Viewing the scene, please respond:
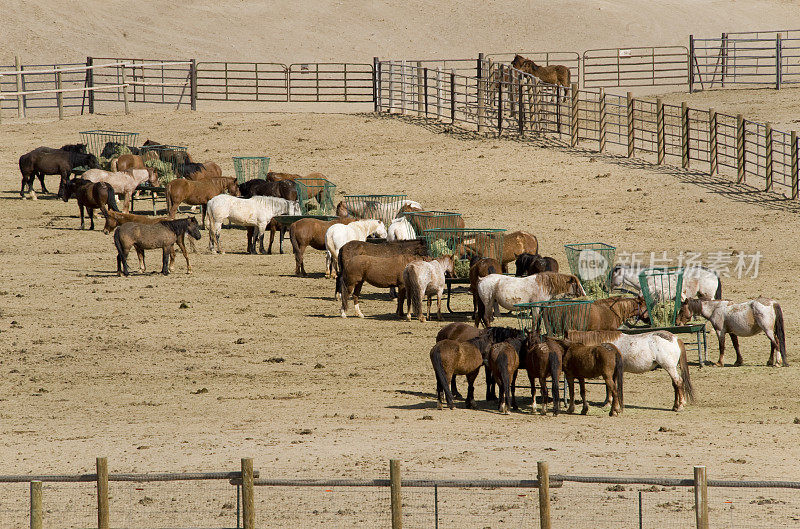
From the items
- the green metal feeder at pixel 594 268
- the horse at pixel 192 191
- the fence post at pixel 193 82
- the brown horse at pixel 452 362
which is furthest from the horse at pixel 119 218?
the fence post at pixel 193 82

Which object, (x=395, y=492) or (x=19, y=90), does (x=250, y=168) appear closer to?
(x=19, y=90)

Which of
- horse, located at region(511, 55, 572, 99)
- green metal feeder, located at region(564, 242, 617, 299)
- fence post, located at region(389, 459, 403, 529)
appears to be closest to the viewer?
fence post, located at region(389, 459, 403, 529)

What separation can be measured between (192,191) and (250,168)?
5.49 meters

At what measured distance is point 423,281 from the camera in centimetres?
1733

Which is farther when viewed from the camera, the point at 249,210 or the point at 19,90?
the point at 19,90

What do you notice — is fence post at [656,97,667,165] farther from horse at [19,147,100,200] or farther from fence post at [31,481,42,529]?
fence post at [31,481,42,529]

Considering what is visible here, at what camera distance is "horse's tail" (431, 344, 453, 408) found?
12227 mm

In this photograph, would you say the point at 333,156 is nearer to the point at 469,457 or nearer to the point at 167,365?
the point at 167,365

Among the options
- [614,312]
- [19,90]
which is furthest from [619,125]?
[19,90]

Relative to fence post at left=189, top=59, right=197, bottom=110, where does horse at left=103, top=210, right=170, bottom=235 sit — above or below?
below

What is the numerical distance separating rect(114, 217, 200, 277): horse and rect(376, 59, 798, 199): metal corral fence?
1173cm

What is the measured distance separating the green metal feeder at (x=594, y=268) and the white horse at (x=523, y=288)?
0.30 metres

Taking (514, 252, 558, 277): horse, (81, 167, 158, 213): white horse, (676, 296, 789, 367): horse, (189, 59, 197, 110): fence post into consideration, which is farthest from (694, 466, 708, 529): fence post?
(189, 59, 197, 110): fence post

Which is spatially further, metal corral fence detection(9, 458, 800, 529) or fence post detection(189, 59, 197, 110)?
fence post detection(189, 59, 197, 110)
